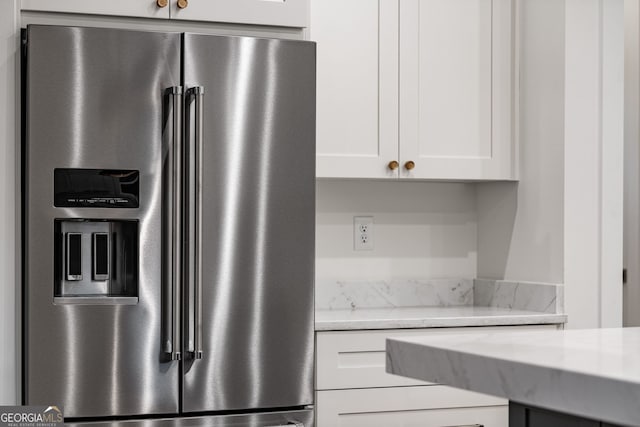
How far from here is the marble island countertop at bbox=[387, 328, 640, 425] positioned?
1046 mm

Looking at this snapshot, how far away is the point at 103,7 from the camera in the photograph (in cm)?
258

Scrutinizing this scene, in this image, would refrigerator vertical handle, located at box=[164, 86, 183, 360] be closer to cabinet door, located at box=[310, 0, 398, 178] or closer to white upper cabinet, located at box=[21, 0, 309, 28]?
white upper cabinet, located at box=[21, 0, 309, 28]

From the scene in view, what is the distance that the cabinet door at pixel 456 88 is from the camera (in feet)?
10.3

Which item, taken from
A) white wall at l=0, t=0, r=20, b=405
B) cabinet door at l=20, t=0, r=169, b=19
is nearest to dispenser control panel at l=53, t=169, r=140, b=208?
white wall at l=0, t=0, r=20, b=405

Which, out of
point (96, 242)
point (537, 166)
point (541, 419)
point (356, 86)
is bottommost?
point (541, 419)

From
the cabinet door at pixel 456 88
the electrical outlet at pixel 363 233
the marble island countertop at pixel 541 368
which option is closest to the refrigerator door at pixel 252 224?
the cabinet door at pixel 456 88

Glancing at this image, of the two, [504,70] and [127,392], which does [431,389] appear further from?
[504,70]

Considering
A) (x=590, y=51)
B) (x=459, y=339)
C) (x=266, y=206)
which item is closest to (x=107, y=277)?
(x=266, y=206)

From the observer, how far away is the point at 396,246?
341 cm

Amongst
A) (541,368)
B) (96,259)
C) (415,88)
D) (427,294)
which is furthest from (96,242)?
(541,368)

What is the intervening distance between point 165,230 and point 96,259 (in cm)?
21

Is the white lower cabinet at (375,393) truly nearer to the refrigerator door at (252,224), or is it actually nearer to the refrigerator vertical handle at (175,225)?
the refrigerator door at (252,224)

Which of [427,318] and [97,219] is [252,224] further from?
[427,318]

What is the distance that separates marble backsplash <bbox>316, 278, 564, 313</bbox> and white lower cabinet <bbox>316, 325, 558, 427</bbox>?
0.33 meters
